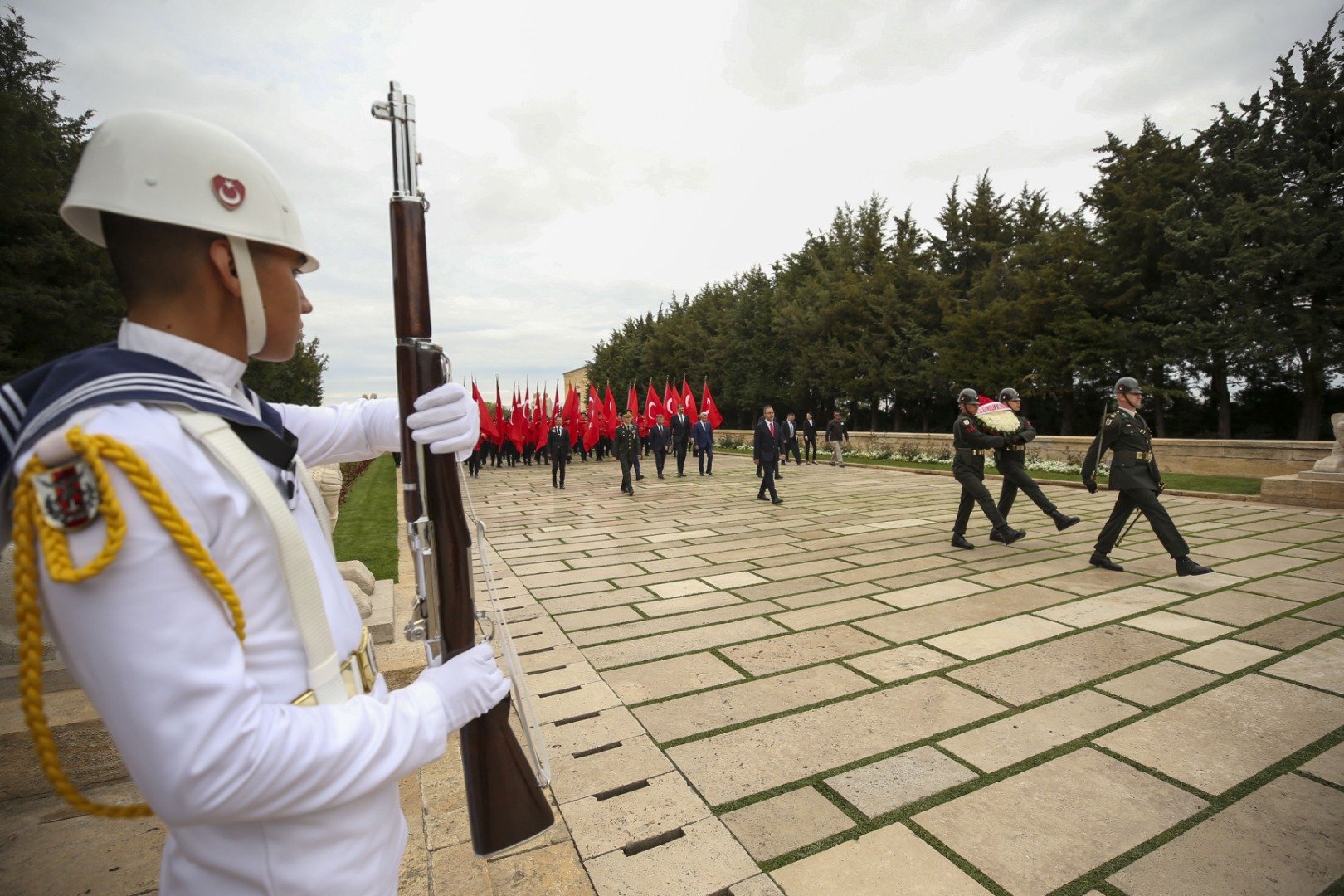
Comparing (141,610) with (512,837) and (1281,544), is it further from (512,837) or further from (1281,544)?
(1281,544)

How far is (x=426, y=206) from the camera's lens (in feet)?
4.67

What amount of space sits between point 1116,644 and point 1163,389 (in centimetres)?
1904

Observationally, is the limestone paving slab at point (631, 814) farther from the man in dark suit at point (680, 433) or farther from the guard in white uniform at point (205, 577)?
the man in dark suit at point (680, 433)

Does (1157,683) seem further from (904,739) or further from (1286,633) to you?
(904,739)

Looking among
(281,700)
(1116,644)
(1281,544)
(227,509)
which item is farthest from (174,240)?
(1281,544)

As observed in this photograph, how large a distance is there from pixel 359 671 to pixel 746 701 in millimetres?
2576

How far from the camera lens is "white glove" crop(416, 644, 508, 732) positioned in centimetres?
109

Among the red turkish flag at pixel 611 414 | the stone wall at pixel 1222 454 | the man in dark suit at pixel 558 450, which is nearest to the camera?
the stone wall at pixel 1222 454

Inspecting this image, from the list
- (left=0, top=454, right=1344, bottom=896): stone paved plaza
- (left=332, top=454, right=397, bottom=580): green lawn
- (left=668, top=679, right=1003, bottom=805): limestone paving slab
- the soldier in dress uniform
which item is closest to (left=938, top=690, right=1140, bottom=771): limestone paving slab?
(left=0, top=454, right=1344, bottom=896): stone paved plaza

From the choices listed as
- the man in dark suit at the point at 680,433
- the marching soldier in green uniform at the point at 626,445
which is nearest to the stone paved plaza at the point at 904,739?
the marching soldier in green uniform at the point at 626,445

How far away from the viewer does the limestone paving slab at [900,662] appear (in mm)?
3652

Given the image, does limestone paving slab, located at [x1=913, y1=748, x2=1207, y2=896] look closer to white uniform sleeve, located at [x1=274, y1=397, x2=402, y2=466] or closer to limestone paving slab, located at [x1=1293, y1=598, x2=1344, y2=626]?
white uniform sleeve, located at [x1=274, y1=397, x2=402, y2=466]

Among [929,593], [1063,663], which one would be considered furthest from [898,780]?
[929,593]

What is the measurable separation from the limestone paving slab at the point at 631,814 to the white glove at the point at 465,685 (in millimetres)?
1441
